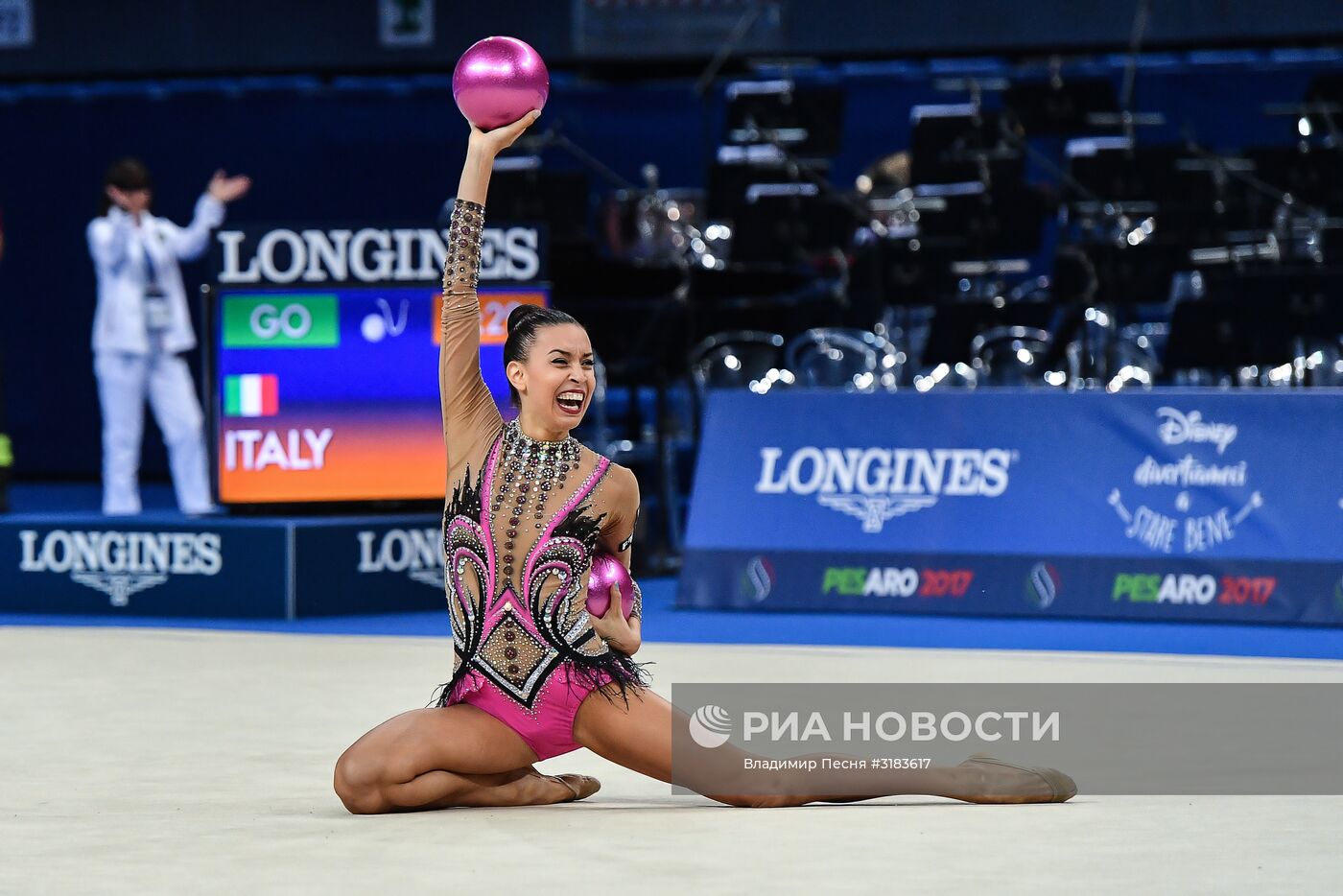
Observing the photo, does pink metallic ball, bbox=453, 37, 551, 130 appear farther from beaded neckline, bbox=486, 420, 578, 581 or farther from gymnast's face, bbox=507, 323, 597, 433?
beaded neckline, bbox=486, 420, 578, 581

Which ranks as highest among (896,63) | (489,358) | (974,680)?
(896,63)

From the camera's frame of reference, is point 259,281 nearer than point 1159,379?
Yes

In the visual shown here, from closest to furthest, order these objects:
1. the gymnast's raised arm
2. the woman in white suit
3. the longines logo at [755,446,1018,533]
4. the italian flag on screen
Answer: the gymnast's raised arm, the longines logo at [755,446,1018,533], the italian flag on screen, the woman in white suit

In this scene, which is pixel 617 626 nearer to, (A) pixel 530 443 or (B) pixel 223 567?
(A) pixel 530 443

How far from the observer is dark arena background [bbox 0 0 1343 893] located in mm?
4168

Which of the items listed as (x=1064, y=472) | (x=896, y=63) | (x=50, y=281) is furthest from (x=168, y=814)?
(x=50, y=281)

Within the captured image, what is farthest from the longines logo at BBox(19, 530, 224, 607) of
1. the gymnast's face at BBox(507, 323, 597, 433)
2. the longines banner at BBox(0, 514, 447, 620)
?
the gymnast's face at BBox(507, 323, 597, 433)

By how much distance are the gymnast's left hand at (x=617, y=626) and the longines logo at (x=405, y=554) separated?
4.35m

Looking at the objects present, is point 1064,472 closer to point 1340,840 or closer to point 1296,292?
point 1296,292

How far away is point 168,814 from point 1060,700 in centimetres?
283

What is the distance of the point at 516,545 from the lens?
4285 mm

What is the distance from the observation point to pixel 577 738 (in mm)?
4246

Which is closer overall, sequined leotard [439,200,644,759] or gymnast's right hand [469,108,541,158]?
sequined leotard [439,200,644,759]

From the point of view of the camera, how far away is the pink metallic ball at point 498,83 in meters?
4.34
